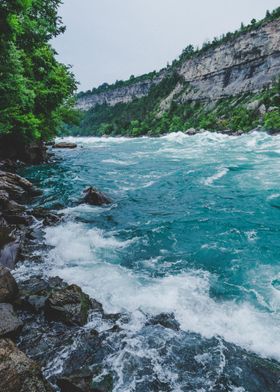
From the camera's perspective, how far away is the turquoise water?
→ 5.55m

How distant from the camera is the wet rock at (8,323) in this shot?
455cm

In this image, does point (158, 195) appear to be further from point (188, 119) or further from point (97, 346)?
point (188, 119)

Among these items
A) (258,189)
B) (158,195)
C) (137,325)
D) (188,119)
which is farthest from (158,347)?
(188,119)

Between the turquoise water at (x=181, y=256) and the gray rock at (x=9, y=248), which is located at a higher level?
the gray rock at (x=9, y=248)

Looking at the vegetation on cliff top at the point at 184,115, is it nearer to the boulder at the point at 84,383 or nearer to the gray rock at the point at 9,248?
the gray rock at the point at 9,248

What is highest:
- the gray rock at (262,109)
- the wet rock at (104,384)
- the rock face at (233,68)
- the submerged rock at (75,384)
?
the rock face at (233,68)

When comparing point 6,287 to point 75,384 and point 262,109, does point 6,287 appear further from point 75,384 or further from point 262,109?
point 262,109

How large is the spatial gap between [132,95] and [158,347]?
156 m

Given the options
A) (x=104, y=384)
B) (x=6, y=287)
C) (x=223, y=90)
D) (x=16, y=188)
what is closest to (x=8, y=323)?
(x=6, y=287)

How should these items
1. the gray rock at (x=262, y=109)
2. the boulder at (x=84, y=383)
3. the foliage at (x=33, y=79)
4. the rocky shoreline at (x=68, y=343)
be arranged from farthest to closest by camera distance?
the gray rock at (x=262, y=109)
the foliage at (x=33, y=79)
the boulder at (x=84, y=383)
the rocky shoreline at (x=68, y=343)

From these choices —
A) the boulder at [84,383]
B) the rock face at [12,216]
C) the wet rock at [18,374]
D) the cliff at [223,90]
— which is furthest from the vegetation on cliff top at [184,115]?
the wet rock at [18,374]

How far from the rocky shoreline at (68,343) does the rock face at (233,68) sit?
245ft

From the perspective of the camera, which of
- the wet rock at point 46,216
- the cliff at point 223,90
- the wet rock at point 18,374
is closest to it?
the wet rock at point 18,374

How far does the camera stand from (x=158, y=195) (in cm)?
1423
